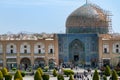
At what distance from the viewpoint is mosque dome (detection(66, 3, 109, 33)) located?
208ft

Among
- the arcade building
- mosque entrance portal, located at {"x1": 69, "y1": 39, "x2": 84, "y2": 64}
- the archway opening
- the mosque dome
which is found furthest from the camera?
the mosque dome

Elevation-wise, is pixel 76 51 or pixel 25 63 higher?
pixel 76 51

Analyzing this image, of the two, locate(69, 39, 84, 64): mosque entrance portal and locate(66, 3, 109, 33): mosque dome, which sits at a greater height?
locate(66, 3, 109, 33): mosque dome

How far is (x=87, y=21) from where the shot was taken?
207 ft

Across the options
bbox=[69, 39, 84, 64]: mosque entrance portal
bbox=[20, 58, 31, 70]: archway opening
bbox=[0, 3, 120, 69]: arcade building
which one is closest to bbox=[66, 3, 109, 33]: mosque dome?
bbox=[0, 3, 120, 69]: arcade building

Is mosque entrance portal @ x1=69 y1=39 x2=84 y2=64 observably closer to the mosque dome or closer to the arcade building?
the arcade building

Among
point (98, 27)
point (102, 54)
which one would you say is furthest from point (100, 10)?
point (102, 54)

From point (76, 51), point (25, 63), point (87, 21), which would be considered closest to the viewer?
point (25, 63)

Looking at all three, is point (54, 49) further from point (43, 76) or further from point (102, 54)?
point (43, 76)

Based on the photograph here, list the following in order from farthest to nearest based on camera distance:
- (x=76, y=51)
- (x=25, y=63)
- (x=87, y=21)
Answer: (x=87, y=21) < (x=76, y=51) < (x=25, y=63)

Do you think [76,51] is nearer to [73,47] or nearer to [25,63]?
[73,47]

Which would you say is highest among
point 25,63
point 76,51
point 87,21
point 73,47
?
point 87,21

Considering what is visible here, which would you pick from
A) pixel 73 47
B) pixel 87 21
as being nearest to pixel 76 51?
pixel 73 47

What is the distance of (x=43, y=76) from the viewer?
1693 inches
